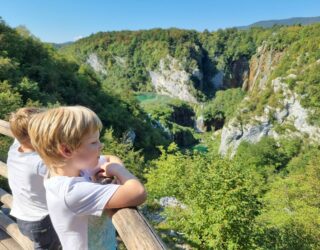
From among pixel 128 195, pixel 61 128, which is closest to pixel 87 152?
pixel 61 128

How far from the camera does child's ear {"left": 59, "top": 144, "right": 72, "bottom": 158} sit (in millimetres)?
1982

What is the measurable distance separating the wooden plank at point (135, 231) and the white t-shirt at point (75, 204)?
0.12 metres

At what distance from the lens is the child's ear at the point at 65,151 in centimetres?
198

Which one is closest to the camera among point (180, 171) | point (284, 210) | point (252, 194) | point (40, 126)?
point (40, 126)

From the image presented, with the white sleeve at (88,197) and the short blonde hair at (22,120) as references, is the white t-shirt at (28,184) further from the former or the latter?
the white sleeve at (88,197)

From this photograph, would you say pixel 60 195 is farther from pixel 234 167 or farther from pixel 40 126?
pixel 234 167

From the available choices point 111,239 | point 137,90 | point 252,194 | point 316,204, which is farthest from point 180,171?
point 137,90

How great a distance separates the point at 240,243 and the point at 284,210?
12.9 metres

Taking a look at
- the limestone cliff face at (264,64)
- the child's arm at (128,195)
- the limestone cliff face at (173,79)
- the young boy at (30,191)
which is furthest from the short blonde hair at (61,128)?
the limestone cliff face at (173,79)

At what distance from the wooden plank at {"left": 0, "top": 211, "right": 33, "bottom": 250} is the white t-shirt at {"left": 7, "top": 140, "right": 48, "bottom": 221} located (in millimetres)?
472

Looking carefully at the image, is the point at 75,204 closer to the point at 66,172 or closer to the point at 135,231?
the point at 66,172

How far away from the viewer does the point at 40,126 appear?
195cm

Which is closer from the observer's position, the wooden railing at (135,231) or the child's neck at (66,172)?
the wooden railing at (135,231)

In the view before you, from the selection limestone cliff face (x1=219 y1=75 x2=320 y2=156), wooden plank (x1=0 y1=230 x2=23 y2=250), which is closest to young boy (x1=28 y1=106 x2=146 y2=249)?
wooden plank (x1=0 y1=230 x2=23 y2=250)
